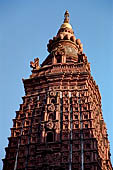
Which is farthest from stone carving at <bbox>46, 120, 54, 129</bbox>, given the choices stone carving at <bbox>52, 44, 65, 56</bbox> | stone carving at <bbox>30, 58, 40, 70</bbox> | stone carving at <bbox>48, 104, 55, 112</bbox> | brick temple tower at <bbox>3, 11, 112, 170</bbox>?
stone carving at <bbox>52, 44, 65, 56</bbox>

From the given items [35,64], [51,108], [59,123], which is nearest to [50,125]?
[59,123]

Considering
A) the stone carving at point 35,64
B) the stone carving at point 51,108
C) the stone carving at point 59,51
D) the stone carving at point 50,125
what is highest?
the stone carving at point 59,51

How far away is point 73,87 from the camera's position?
30.1m

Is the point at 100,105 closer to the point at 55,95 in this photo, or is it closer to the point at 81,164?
the point at 55,95

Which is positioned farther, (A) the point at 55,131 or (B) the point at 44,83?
(B) the point at 44,83

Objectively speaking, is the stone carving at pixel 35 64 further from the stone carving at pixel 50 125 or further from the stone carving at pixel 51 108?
the stone carving at pixel 50 125

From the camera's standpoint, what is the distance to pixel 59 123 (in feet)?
87.6

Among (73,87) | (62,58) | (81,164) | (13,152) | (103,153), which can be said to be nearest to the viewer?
(81,164)

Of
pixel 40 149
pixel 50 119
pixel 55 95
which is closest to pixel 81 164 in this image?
pixel 40 149

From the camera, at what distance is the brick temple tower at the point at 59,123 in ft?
80.1

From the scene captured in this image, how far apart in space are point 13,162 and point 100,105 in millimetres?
12203

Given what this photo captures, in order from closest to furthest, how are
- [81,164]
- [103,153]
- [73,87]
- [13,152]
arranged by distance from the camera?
[81,164] → [13,152] → [103,153] → [73,87]

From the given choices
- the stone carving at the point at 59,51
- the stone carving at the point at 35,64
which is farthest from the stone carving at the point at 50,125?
the stone carving at the point at 59,51

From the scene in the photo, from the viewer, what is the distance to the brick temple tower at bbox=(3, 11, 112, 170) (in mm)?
24422
